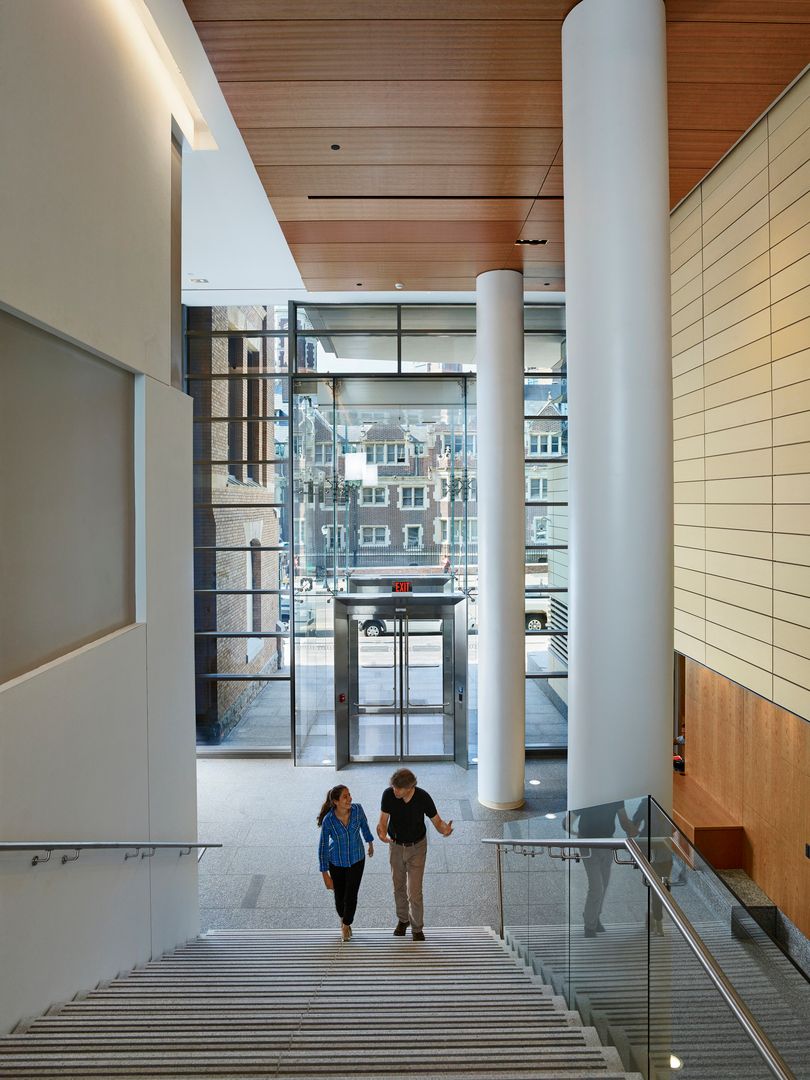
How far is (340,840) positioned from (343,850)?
76mm

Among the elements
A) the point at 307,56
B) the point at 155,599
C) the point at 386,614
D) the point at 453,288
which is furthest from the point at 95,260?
the point at 386,614

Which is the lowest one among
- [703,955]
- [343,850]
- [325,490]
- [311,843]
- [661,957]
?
[311,843]

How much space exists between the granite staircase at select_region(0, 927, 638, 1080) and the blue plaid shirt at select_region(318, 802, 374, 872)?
70cm

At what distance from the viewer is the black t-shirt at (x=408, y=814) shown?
211 inches

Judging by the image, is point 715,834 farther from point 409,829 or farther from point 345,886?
point 345,886

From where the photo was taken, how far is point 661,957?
265cm

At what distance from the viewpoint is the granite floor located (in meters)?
6.66


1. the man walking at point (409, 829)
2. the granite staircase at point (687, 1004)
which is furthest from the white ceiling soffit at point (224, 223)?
the man walking at point (409, 829)

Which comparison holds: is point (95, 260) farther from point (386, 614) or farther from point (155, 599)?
point (386, 614)

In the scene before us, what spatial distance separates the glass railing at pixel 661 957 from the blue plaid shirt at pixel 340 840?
4.56 feet

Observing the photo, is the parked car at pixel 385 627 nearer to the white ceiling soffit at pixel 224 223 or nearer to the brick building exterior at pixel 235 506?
the brick building exterior at pixel 235 506

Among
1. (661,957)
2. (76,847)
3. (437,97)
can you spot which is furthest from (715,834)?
(437,97)

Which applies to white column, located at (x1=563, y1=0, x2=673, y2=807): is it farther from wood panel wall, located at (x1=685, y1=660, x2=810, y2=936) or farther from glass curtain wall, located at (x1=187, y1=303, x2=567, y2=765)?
glass curtain wall, located at (x1=187, y1=303, x2=567, y2=765)

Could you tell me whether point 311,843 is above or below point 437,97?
below
